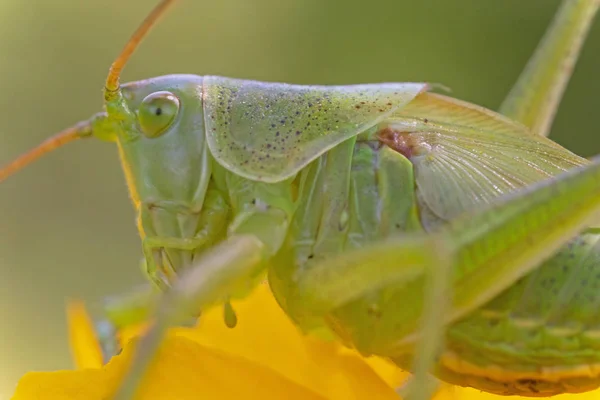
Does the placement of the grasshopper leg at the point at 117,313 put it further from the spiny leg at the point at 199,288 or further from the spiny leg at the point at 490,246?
the spiny leg at the point at 490,246

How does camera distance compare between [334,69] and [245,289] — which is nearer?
[245,289]

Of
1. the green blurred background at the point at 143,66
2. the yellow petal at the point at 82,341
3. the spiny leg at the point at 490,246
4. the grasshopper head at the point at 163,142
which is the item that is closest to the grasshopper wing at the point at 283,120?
the grasshopper head at the point at 163,142

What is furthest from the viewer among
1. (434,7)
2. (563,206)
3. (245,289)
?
(434,7)

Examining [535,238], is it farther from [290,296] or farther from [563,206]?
[290,296]

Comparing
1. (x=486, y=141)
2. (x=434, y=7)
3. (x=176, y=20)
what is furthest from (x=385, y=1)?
(x=486, y=141)

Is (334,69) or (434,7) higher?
(434,7)

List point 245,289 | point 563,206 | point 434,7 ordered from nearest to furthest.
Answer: point 563,206 < point 245,289 < point 434,7

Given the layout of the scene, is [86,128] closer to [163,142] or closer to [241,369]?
[163,142]
